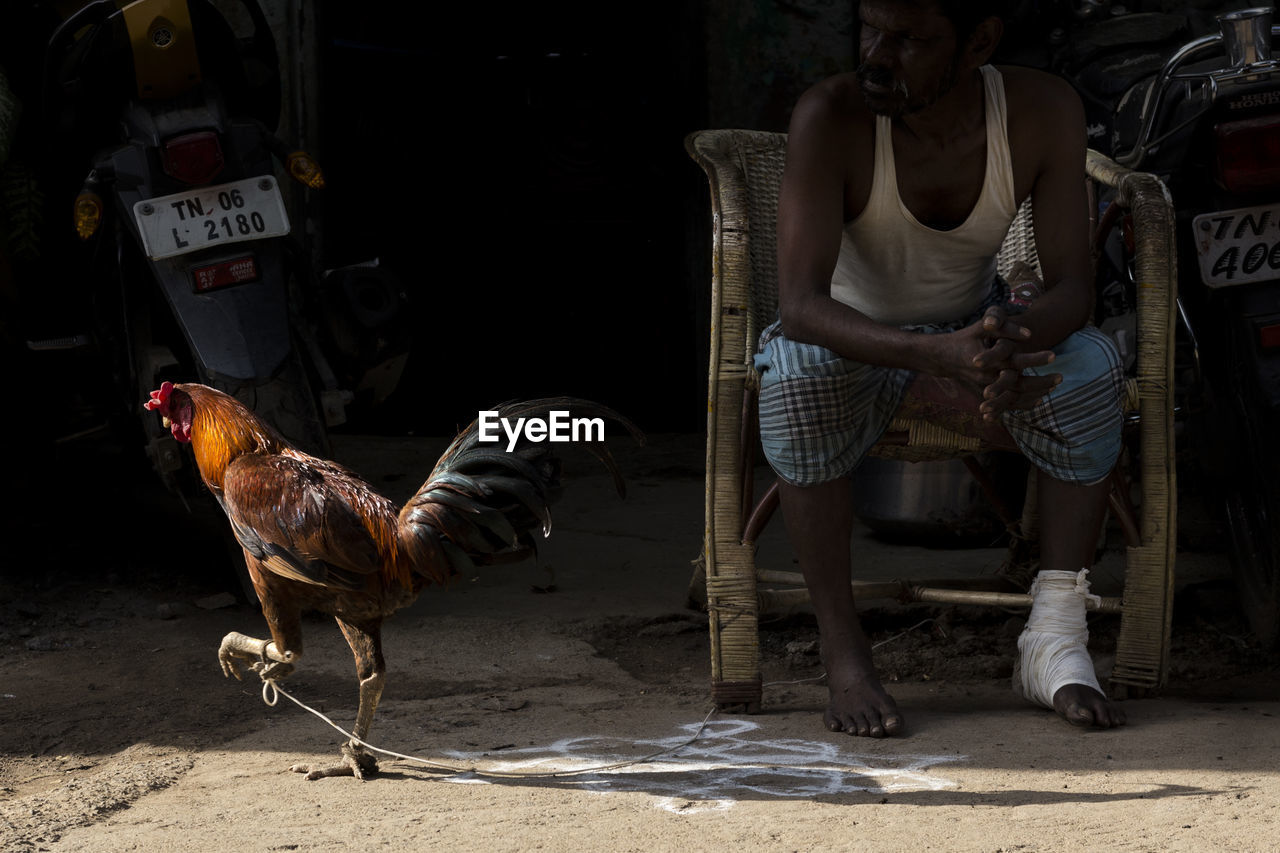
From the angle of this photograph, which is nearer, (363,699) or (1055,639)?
(363,699)

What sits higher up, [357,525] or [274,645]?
[357,525]

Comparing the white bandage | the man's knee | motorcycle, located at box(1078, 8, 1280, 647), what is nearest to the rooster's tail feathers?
the man's knee

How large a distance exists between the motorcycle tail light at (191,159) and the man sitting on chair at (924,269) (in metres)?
1.92

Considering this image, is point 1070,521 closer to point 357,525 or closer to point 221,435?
point 357,525

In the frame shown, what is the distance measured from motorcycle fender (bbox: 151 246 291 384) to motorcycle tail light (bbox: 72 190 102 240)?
0.20 m

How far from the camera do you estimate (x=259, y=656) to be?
3016mm

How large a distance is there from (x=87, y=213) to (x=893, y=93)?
2.36 metres

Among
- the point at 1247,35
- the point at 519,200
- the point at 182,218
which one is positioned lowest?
the point at 182,218

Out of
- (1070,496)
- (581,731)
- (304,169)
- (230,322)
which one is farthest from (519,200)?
(1070,496)

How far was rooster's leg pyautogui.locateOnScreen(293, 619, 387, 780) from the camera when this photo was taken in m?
2.75

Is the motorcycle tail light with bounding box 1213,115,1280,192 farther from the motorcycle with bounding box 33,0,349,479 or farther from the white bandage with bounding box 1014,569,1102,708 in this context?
the motorcycle with bounding box 33,0,349,479

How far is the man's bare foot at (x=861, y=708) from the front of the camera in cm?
287

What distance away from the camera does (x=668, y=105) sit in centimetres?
702

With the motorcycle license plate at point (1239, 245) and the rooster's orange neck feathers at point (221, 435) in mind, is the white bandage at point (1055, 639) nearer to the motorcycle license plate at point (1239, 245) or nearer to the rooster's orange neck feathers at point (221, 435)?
the motorcycle license plate at point (1239, 245)
